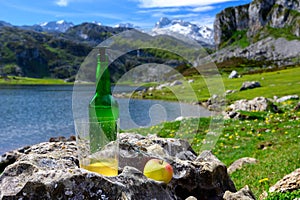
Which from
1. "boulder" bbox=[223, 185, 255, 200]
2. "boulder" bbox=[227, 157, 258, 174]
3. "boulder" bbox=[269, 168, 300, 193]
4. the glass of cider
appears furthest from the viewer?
"boulder" bbox=[227, 157, 258, 174]

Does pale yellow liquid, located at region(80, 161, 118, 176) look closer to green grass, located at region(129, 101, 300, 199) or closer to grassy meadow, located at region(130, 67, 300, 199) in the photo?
grassy meadow, located at region(130, 67, 300, 199)

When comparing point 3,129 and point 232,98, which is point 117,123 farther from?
point 232,98

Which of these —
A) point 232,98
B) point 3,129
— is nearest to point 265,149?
point 3,129

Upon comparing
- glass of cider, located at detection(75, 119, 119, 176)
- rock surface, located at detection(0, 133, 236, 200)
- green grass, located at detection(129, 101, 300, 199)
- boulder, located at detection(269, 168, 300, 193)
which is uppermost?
glass of cider, located at detection(75, 119, 119, 176)

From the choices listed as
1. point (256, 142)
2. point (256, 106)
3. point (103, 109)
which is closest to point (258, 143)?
point (256, 142)

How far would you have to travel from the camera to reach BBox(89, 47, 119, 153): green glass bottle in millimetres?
4973

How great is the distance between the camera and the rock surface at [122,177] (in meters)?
4.53

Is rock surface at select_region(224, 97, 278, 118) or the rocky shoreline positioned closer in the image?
the rocky shoreline

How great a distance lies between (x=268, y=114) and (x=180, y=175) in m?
23.2

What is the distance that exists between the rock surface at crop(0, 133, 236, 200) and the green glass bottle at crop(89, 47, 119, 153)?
0.52m

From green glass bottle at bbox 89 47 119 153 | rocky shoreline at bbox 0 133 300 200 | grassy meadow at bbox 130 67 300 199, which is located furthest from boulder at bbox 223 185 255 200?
green glass bottle at bbox 89 47 119 153

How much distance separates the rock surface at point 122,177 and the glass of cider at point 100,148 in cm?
20

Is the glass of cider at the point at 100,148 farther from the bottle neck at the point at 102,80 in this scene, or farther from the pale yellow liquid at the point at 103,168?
the bottle neck at the point at 102,80

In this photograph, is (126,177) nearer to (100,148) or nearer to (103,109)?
(100,148)
